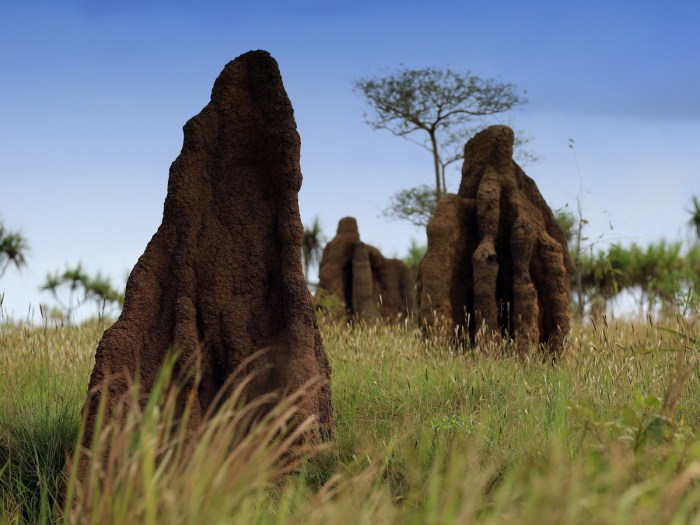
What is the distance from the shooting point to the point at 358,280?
1605 centimetres

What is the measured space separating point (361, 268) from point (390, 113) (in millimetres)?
11180

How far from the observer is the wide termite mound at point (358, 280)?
15953 millimetres

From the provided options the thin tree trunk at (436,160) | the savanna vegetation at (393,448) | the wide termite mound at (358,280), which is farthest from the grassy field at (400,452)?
the thin tree trunk at (436,160)

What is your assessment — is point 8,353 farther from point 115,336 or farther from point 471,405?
point 471,405

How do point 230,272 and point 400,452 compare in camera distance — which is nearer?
point 400,452

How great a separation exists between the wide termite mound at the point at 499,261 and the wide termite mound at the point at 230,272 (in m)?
4.20

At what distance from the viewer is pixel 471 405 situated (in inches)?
256

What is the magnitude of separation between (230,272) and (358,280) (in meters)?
10.7

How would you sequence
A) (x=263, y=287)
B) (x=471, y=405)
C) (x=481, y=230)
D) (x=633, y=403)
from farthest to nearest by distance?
(x=481, y=230) → (x=471, y=405) → (x=633, y=403) → (x=263, y=287)

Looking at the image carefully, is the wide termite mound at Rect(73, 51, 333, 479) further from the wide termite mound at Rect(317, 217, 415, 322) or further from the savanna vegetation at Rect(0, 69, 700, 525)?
the wide termite mound at Rect(317, 217, 415, 322)

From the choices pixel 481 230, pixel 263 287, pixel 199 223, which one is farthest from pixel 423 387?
pixel 481 230

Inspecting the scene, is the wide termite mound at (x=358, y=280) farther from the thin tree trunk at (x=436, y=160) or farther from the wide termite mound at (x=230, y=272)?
the wide termite mound at (x=230, y=272)

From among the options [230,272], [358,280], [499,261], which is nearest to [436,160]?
[358,280]

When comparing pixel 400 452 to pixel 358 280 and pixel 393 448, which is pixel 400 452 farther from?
pixel 358 280
